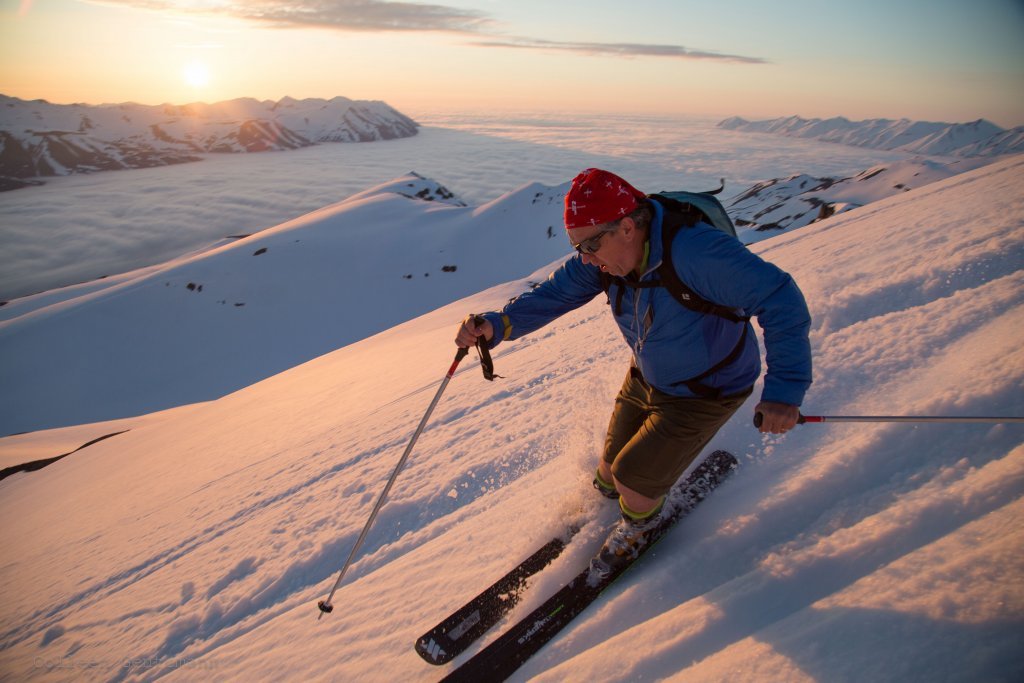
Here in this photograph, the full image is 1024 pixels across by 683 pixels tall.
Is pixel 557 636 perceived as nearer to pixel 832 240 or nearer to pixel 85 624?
pixel 85 624

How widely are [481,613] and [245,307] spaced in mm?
53757

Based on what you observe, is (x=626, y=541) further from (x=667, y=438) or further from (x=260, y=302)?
(x=260, y=302)

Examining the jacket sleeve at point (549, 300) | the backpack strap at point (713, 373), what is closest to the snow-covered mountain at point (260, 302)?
the jacket sleeve at point (549, 300)

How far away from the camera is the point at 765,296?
2197 mm

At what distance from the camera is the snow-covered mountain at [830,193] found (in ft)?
193

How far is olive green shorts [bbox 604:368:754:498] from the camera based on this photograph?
2.68 m

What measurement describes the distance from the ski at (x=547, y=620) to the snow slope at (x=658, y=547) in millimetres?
84

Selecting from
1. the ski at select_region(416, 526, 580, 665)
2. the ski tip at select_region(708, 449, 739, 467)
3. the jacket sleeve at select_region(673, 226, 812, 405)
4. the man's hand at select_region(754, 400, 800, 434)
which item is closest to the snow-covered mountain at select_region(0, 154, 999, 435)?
the ski at select_region(416, 526, 580, 665)

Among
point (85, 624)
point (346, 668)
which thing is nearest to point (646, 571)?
point (346, 668)

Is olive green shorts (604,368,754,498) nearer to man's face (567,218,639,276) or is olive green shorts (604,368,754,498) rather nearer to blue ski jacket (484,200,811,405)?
blue ski jacket (484,200,811,405)

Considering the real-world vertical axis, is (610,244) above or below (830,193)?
above

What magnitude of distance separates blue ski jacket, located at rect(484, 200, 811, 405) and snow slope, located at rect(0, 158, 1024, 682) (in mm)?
882

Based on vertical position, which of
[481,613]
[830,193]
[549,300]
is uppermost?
[549,300]

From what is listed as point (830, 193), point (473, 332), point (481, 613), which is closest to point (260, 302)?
point (473, 332)
